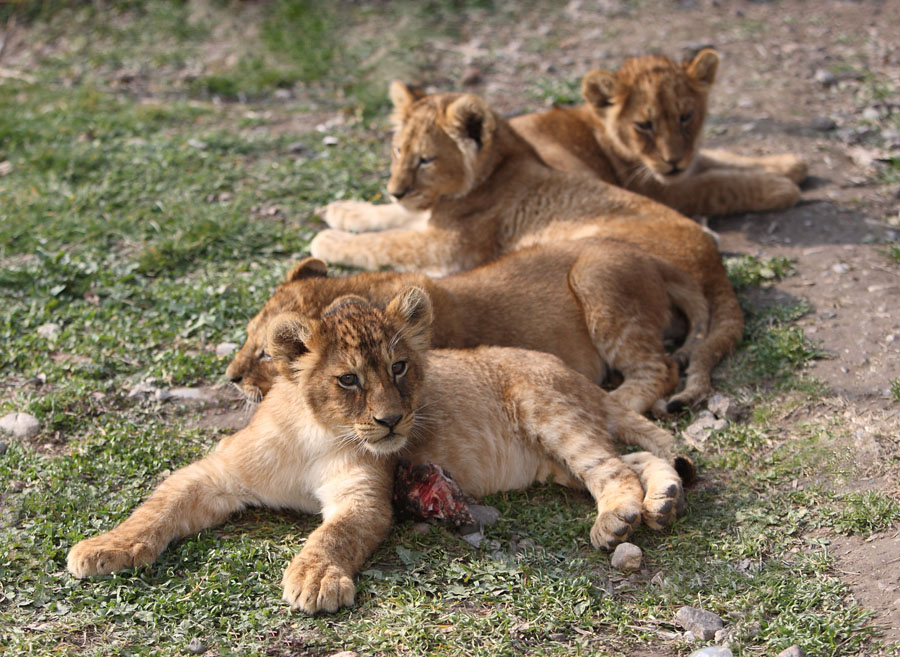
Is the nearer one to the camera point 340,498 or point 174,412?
point 340,498

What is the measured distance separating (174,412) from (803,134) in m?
6.35

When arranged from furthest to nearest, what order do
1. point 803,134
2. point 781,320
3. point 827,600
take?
1. point 803,134
2. point 781,320
3. point 827,600

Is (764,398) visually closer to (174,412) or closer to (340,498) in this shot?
(340,498)

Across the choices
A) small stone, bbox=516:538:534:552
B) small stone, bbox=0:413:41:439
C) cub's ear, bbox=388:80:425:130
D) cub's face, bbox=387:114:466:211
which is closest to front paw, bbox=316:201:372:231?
cub's face, bbox=387:114:466:211

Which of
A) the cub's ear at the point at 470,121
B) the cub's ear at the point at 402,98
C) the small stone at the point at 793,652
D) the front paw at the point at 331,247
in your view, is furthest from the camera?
the cub's ear at the point at 402,98

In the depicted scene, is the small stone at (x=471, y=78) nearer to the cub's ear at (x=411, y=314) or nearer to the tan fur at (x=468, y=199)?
the tan fur at (x=468, y=199)

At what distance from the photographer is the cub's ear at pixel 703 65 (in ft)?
26.1

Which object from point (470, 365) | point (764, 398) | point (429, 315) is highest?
point (429, 315)

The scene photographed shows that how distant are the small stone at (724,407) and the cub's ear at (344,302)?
82.3 inches

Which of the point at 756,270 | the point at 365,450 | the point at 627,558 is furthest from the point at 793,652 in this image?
the point at 756,270

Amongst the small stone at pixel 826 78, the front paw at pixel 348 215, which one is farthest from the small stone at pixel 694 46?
the front paw at pixel 348 215

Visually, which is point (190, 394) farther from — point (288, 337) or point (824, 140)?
point (824, 140)

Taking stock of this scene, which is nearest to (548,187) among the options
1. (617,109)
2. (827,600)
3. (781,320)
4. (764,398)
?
(617,109)

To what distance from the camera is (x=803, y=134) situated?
30.4 ft
